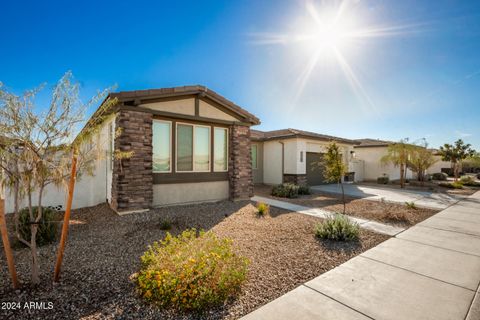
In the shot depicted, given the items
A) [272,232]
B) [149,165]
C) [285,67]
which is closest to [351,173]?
[285,67]

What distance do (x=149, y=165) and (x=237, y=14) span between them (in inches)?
251

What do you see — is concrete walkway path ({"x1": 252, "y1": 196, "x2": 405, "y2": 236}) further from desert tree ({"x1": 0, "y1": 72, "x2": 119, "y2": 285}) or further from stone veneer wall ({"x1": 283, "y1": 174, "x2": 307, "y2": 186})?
desert tree ({"x1": 0, "y1": 72, "x2": 119, "y2": 285})

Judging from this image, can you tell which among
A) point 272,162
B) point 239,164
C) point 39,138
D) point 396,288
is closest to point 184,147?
point 239,164

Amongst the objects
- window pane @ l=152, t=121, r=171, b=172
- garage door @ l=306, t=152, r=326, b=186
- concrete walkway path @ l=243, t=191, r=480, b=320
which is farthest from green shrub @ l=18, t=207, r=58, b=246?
garage door @ l=306, t=152, r=326, b=186

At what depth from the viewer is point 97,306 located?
2406mm

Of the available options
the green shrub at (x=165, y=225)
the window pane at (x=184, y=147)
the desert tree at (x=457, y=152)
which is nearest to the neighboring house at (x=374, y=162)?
the desert tree at (x=457, y=152)

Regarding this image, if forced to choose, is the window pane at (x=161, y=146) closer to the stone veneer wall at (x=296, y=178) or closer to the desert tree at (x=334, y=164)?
the desert tree at (x=334, y=164)

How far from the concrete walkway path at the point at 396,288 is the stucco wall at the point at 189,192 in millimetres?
5985

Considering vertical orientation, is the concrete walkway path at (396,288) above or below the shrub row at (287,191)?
below

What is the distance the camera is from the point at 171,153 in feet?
25.5

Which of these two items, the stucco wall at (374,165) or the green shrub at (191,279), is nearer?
the green shrub at (191,279)

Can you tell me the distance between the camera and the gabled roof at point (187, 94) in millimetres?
6577

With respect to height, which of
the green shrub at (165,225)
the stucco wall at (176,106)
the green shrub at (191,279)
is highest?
the stucco wall at (176,106)

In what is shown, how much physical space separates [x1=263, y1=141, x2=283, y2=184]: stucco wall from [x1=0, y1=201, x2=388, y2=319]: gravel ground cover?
793 cm
